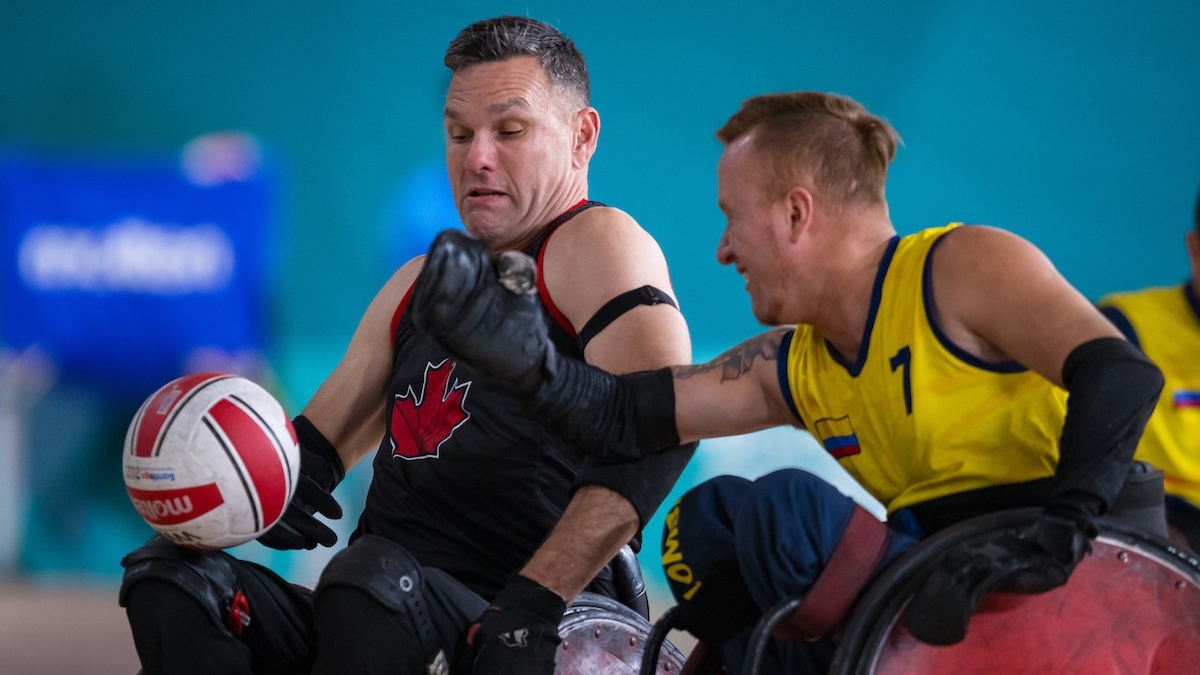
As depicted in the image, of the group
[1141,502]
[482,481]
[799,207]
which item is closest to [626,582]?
[482,481]

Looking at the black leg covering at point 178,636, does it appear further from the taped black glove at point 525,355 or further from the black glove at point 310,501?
the taped black glove at point 525,355

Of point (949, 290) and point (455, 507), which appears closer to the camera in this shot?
point (949, 290)

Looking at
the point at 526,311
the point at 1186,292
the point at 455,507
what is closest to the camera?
the point at 526,311

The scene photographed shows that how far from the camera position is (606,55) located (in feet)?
17.6

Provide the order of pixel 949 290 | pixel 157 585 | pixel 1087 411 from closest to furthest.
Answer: pixel 1087 411, pixel 949 290, pixel 157 585

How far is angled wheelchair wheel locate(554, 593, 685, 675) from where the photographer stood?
79.6 inches

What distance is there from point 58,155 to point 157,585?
13.2ft

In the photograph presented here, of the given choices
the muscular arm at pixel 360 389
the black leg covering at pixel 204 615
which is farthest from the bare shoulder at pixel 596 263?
the black leg covering at pixel 204 615

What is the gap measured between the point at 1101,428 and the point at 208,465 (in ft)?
4.07

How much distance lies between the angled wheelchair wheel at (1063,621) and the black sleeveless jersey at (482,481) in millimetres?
792

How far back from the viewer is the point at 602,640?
6.83 ft

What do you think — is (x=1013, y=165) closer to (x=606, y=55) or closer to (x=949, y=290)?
(x=606, y=55)

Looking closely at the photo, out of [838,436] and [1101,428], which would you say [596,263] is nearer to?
[838,436]

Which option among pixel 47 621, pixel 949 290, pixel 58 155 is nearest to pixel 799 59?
pixel 58 155
